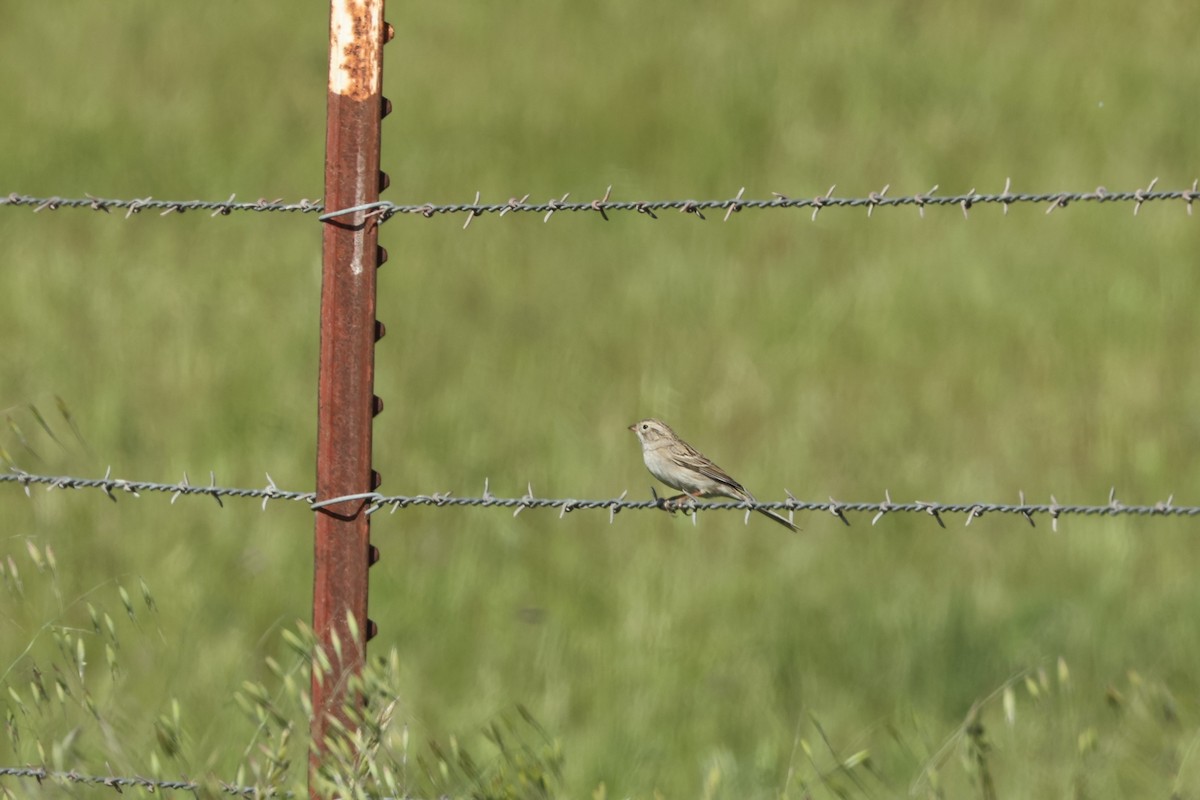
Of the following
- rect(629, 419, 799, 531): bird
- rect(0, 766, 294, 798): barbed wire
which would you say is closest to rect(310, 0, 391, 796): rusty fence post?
rect(0, 766, 294, 798): barbed wire

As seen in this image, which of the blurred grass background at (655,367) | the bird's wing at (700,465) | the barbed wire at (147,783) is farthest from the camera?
the blurred grass background at (655,367)

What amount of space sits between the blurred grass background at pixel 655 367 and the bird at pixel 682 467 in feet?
2.90

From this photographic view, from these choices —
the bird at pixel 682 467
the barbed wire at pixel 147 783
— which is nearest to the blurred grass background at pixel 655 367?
the barbed wire at pixel 147 783

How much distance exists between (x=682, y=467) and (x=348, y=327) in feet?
9.94

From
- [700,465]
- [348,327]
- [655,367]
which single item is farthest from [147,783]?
[655,367]

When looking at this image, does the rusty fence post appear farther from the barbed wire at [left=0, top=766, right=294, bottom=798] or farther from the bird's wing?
the bird's wing

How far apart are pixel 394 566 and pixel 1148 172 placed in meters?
6.28

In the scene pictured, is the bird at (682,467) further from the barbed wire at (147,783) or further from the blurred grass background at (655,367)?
the barbed wire at (147,783)

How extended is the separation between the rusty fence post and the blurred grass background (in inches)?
21.9

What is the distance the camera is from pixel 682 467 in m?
7.26

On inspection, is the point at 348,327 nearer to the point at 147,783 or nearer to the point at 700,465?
the point at 147,783

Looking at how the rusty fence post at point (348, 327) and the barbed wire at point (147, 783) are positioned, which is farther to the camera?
the rusty fence post at point (348, 327)

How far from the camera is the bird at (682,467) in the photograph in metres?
7.22

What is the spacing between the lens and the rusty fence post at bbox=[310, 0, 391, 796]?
4.39 meters
